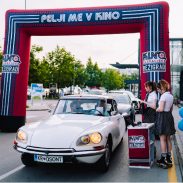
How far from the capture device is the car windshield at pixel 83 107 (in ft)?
23.1

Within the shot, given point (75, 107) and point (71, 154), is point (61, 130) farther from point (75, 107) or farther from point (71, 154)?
point (75, 107)

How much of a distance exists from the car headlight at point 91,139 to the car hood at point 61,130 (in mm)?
106

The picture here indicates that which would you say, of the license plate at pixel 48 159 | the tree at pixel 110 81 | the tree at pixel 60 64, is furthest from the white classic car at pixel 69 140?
the tree at pixel 110 81

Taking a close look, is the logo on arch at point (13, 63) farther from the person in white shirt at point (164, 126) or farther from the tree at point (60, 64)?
the tree at point (60, 64)

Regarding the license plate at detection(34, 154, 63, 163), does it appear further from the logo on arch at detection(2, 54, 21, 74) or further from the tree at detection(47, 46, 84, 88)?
the tree at detection(47, 46, 84, 88)

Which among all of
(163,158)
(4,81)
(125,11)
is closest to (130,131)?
(163,158)

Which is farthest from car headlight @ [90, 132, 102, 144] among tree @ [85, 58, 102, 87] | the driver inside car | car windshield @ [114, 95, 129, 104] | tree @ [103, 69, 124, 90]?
tree @ [103, 69, 124, 90]

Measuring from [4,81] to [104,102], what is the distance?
19.5 feet

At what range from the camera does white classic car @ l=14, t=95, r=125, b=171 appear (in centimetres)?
534

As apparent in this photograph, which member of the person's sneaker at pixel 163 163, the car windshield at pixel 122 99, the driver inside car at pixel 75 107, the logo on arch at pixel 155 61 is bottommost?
the person's sneaker at pixel 163 163

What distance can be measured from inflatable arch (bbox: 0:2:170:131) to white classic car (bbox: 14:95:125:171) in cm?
486

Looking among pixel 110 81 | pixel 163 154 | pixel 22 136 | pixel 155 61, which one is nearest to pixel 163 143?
pixel 163 154

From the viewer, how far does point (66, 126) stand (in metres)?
5.94

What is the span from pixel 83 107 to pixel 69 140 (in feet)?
5.81
